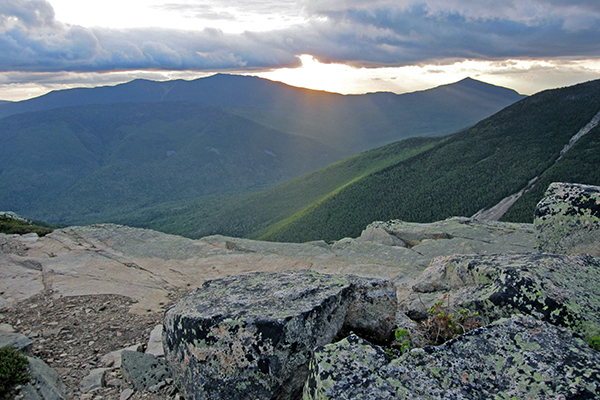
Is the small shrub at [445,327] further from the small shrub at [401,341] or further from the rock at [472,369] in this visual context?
the rock at [472,369]

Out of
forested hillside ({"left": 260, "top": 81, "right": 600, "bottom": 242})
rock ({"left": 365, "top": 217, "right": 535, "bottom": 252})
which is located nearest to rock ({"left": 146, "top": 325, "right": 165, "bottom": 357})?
rock ({"left": 365, "top": 217, "right": 535, "bottom": 252})

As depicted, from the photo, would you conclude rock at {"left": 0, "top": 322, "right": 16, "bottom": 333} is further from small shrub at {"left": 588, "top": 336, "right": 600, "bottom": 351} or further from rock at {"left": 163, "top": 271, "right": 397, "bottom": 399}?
small shrub at {"left": 588, "top": 336, "right": 600, "bottom": 351}

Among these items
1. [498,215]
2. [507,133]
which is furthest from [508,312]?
[507,133]

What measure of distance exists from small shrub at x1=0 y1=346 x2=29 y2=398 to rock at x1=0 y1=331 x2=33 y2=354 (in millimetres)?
808

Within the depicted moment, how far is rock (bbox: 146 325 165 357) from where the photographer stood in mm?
10505

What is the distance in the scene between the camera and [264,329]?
752cm

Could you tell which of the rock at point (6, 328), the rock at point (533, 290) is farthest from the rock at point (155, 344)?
the rock at point (533, 290)

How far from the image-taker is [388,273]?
1862 cm

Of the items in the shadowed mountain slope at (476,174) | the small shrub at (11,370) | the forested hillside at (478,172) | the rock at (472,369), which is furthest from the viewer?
the forested hillside at (478,172)

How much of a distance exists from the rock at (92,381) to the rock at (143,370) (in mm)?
636

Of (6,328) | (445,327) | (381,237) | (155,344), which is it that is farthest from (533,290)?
(381,237)

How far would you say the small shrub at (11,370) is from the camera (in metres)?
7.75

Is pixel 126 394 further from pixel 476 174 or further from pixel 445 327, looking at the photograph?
pixel 476 174

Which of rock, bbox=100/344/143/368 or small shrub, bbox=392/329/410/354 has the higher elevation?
small shrub, bbox=392/329/410/354
